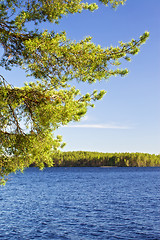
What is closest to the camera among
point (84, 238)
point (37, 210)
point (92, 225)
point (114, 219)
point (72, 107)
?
point (72, 107)

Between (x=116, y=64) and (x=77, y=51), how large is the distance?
1.67 meters

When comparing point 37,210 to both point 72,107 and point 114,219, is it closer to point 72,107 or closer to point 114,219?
point 114,219

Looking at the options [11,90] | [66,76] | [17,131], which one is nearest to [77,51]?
[66,76]

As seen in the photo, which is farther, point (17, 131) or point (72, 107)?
point (17, 131)

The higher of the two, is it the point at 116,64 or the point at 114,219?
the point at 116,64

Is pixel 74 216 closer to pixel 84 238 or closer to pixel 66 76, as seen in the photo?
pixel 84 238

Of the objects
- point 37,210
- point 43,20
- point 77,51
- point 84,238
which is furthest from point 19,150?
point 37,210

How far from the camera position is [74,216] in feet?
86.2

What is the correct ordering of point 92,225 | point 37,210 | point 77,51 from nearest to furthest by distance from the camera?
point 77,51
point 92,225
point 37,210

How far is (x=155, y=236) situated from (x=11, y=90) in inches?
614

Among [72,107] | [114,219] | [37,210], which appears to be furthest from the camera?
[37,210]

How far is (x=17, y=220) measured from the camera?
25.2m

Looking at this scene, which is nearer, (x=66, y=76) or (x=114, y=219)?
(x=66, y=76)

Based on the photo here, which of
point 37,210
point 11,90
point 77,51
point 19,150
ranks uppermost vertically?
point 77,51
